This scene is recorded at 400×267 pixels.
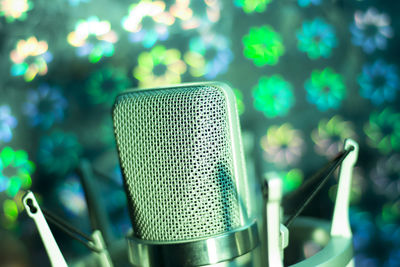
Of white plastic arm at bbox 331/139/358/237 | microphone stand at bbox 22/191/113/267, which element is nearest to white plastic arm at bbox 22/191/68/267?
microphone stand at bbox 22/191/113/267

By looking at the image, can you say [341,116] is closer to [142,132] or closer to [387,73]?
[387,73]

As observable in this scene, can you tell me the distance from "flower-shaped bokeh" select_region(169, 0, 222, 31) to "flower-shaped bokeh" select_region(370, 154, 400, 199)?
837 mm

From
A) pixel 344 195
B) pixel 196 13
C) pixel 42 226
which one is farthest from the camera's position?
pixel 196 13

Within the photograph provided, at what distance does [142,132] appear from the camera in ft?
2.25

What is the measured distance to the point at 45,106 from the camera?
138cm

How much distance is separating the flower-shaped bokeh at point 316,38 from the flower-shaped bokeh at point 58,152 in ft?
2.86

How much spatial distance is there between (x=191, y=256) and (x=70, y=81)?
2.92 ft

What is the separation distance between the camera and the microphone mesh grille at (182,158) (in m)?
0.67

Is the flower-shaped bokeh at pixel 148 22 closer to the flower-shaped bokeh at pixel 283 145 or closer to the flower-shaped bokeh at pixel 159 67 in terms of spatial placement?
the flower-shaped bokeh at pixel 159 67

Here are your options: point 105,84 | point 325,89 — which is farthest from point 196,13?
point 325,89

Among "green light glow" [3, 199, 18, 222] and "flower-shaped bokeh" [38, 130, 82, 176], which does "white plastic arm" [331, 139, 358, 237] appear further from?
"green light glow" [3, 199, 18, 222]

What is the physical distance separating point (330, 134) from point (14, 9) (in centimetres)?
117

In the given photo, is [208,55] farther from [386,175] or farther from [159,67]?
[386,175]

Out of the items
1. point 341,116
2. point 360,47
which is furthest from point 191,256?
point 360,47
